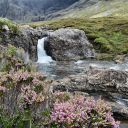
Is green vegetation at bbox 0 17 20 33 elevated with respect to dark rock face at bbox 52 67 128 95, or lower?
elevated

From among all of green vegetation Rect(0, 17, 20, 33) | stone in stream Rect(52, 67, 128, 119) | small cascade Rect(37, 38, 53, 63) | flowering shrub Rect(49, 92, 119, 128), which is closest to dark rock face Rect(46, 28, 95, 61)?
small cascade Rect(37, 38, 53, 63)

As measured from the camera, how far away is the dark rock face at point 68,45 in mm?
33469

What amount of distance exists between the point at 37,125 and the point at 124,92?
10.1 meters

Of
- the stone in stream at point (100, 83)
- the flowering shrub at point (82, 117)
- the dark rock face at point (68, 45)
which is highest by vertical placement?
the dark rock face at point (68, 45)

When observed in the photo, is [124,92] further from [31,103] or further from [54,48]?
[54,48]

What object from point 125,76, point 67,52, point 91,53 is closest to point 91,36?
point 91,53

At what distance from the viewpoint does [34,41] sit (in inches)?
1087

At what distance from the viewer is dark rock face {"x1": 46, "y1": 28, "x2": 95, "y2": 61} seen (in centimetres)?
3347

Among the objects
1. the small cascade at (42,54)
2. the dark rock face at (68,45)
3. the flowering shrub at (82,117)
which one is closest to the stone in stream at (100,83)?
the flowering shrub at (82,117)

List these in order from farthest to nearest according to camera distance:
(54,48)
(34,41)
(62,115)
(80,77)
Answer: (54,48), (34,41), (80,77), (62,115)

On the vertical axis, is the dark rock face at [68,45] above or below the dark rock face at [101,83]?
above

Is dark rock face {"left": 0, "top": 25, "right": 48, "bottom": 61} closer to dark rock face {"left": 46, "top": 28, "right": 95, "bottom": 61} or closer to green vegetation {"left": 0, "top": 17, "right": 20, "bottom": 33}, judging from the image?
green vegetation {"left": 0, "top": 17, "right": 20, "bottom": 33}

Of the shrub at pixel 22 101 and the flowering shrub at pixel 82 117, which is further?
the shrub at pixel 22 101

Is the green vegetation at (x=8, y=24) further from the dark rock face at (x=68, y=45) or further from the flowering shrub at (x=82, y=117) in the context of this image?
the flowering shrub at (x=82, y=117)
